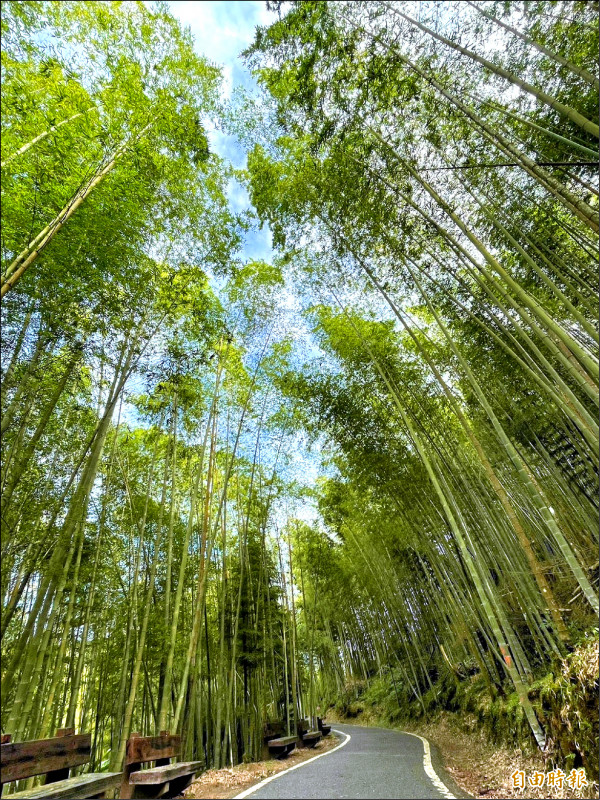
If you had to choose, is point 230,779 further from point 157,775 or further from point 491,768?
point 491,768

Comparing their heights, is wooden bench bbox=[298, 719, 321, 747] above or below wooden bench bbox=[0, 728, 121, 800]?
below

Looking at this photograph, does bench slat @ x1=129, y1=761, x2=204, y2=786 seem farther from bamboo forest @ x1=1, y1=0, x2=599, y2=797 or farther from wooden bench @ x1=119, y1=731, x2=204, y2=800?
bamboo forest @ x1=1, y1=0, x2=599, y2=797

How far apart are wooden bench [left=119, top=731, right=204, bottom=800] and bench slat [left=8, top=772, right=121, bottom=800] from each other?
116 mm

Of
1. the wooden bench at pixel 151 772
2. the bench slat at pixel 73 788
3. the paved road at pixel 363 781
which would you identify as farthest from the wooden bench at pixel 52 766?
the paved road at pixel 363 781

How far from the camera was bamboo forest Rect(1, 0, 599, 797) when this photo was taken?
2752 millimetres

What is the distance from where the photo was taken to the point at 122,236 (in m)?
3.41

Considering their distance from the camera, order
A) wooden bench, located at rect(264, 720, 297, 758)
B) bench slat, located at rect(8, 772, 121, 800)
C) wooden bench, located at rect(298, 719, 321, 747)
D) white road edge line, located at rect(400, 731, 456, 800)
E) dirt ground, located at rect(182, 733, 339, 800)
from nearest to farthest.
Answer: bench slat, located at rect(8, 772, 121, 800), white road edge line, located at rect(400, 731, 456, 800), dirt ground, located at rect(182, 733, 339, 800), wooden bench, located at rect(264, 720, 297, 758), wooden bench, located at rect(298, 719, 321, 747)

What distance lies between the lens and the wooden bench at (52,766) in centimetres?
219

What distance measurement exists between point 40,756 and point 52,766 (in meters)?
0.16

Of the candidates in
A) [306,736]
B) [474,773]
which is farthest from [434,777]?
[306,736]

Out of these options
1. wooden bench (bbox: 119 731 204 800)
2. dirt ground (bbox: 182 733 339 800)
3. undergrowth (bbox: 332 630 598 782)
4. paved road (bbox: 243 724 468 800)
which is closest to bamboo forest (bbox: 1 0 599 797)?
undergrowth (bbox: 332 630 598 782)

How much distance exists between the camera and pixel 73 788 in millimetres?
2291

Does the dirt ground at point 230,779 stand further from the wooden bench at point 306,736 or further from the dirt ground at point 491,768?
the dirt ground at point 491,768

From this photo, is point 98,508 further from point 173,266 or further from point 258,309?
point 258,309
